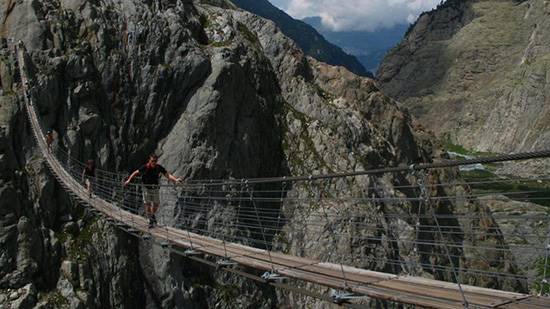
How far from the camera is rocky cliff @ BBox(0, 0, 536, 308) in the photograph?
24547mm

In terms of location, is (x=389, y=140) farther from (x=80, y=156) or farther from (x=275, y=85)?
(x=80, y=156)

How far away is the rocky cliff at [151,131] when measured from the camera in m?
24.5

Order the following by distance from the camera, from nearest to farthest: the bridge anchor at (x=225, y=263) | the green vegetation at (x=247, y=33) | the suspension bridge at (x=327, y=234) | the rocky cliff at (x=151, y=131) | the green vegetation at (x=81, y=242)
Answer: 1. the suspension bridge at (x=327, y=234)
2. the bridge anchor at (x=225, y=263)
3. the rocky cliff at (x=151, y=131)
4. the green vegetation at (x=81, y=242)
5. the green vegetation at (x=247, y=33)

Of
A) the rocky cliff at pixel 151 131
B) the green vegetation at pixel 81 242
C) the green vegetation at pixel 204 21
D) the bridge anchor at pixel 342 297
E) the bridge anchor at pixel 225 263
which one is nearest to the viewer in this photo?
the bridge anchor at pixel 342 297

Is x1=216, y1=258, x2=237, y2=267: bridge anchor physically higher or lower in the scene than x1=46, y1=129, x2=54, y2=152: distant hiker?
lower

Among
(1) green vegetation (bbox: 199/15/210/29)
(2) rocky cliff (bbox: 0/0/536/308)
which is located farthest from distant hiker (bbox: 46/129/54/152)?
(1) green vegetation (bbox: 199/15/210/29)

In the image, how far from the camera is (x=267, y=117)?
1534 inches

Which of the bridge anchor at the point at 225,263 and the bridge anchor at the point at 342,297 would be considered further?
the bridge anchor at the point at 225,263

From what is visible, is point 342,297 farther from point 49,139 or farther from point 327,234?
point 327,234

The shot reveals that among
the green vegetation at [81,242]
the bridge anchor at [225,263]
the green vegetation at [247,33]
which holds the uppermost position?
the green vegetation at [247,33]

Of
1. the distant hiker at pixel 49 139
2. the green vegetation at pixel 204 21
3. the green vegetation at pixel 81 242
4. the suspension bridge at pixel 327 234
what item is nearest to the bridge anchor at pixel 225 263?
the suspension bridge at pixel 327 234

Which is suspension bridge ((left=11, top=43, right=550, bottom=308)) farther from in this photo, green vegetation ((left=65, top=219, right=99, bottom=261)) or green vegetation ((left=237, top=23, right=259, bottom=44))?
green vegetation ((left=237, top=23, right=259, bottom=44))

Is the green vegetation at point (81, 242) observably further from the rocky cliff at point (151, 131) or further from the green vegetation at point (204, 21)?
the green vegetation at point (204, 21)

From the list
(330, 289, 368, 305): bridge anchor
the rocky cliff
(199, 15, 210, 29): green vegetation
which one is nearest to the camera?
(330, 289, 368, 305): bridge anchor
